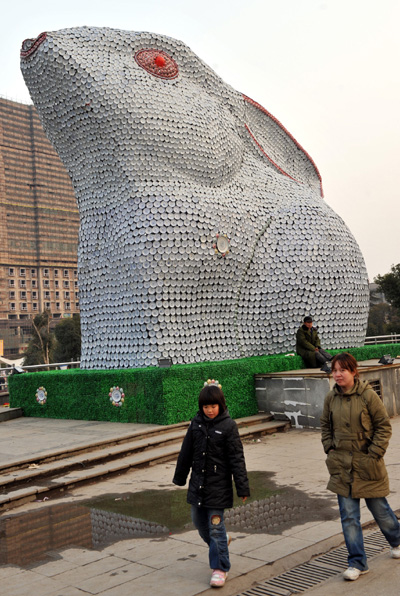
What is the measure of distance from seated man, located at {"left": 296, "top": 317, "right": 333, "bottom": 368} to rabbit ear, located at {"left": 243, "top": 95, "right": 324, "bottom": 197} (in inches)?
192

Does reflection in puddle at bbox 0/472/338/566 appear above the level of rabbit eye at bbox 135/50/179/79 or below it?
below

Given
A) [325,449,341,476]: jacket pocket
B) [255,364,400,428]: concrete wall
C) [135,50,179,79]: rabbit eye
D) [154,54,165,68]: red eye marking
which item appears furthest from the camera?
[154,54,165,68]: red eye marking

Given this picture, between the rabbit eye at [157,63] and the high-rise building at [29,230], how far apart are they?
74883 millimetres

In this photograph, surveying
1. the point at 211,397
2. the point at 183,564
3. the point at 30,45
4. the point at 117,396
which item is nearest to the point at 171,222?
the point at 117,396

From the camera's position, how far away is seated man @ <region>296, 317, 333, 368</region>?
11.6 m

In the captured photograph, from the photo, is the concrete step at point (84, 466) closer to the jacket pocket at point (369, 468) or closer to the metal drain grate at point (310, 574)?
the metal drain grate at point (310, 574)

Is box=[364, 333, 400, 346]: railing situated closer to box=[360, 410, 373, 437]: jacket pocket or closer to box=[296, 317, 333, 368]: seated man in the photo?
box=[296, 317, 333, 368]: seated man

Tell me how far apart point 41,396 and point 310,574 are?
8847mm

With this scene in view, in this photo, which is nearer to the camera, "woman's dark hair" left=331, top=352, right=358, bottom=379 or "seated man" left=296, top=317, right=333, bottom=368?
"woman's dark hair" left=331, top=352, right=358, bottom=379

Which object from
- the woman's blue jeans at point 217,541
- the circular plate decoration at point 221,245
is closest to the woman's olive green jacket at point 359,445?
the woman's blue jeans at point 217,541

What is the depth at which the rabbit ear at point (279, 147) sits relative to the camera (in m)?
14.8

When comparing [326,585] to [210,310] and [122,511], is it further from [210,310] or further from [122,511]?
[210,310]

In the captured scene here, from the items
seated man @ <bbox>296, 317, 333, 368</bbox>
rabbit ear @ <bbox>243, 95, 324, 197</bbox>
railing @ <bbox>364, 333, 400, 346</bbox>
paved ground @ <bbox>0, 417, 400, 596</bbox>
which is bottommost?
paved ground @ <bbox>0, 417, 400, 596</bbox>

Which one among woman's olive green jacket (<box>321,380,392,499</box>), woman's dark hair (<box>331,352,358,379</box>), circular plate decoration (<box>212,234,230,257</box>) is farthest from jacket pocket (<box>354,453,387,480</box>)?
circular plate decoration (<box>212,234,230,257</box>)
